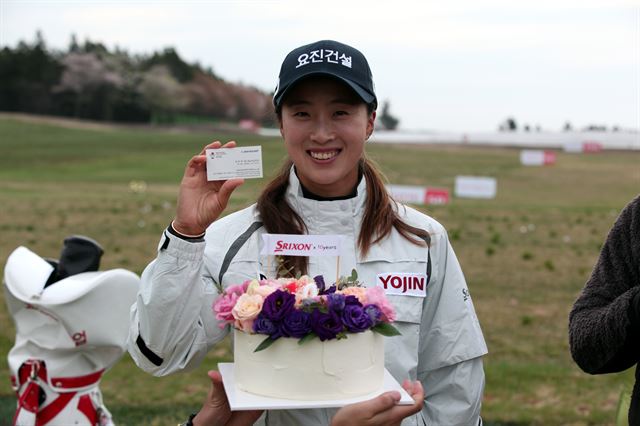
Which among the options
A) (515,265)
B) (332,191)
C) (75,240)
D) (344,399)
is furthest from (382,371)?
(515,265)

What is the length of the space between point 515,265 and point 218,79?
6148 centimetres

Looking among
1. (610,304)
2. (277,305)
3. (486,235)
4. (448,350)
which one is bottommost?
(486,235)

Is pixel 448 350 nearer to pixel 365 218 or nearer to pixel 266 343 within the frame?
pixel 365 218

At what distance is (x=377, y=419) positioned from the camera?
221 centimetres

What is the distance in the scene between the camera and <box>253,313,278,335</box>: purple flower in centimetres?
219

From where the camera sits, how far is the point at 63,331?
4.19m

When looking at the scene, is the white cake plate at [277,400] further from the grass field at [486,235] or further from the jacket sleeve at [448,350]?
the grass field at [486,235]

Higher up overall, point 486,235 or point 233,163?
point 233,163

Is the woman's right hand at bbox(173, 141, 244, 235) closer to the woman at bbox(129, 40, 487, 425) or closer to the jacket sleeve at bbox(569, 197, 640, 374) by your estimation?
the woman at bbox(129, 40, 487, 425)

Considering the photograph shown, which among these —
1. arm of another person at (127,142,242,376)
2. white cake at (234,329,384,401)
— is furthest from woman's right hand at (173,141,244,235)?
white cake at (234,329,384,401)

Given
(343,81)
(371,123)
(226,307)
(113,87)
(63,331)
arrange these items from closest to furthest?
(226,307), (343,81), (371,123), (63,331), (113,87)

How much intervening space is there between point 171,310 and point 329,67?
0.80m

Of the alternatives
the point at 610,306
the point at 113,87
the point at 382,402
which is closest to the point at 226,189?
the point at 382,402

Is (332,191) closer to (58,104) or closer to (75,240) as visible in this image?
(75,240)
